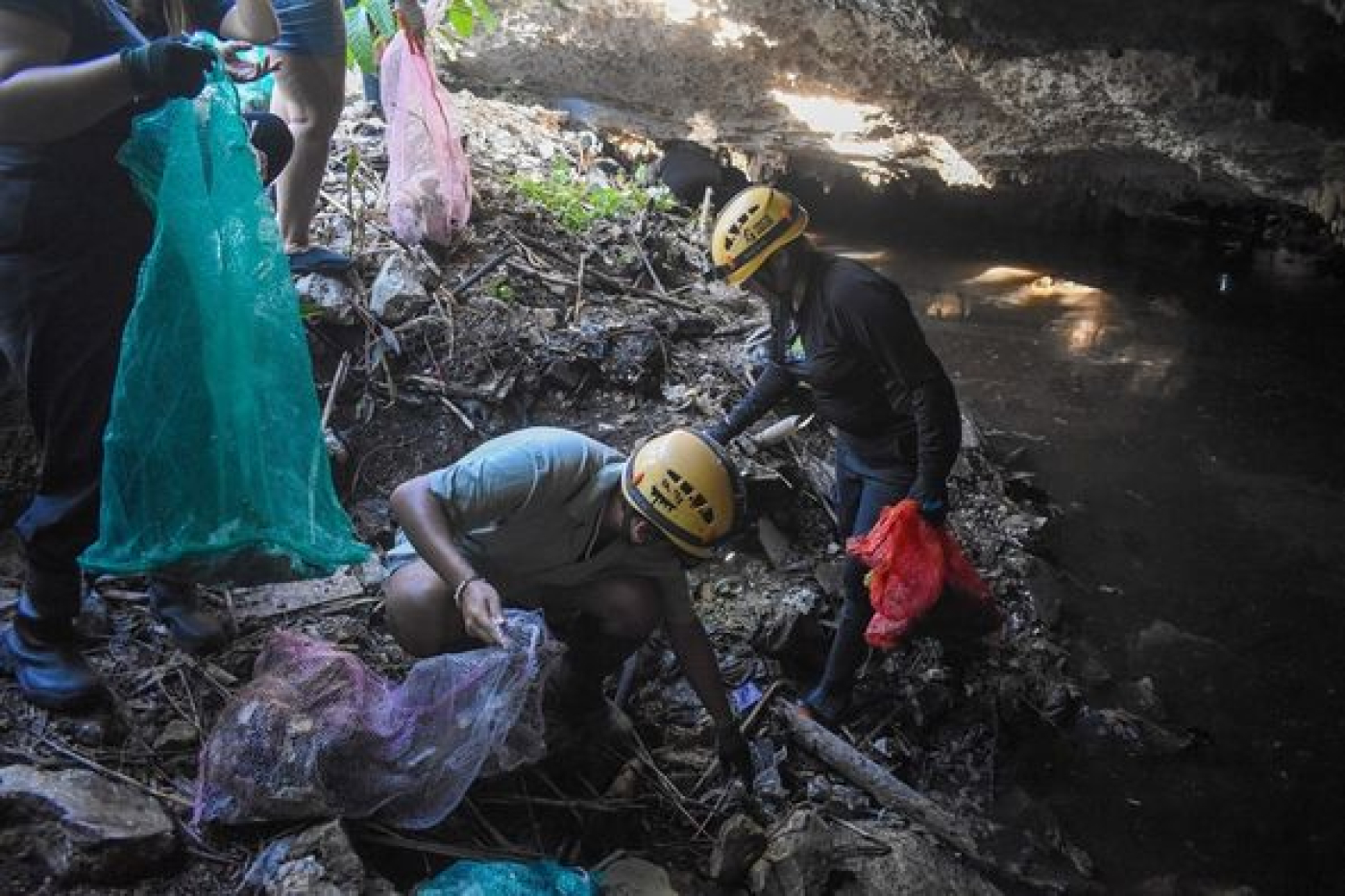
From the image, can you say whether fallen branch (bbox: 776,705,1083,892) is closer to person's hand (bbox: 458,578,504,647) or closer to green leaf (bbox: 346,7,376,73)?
person's hand (bbox: 458,578,504,647)

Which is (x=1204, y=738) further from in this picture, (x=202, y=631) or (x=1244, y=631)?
(x=202, y=631)

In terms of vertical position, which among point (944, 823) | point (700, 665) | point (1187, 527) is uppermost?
point (700, 665)

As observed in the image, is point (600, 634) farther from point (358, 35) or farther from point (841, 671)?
point (358, 35)

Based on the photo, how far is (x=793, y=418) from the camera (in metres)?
4.72

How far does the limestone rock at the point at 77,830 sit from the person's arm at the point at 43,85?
5.04 feet

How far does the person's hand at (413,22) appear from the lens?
13.9ft

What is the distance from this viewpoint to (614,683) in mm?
3430

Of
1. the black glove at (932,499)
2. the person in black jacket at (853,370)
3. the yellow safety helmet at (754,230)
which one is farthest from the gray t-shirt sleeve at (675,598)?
the yellow safety helmet at (754,230)

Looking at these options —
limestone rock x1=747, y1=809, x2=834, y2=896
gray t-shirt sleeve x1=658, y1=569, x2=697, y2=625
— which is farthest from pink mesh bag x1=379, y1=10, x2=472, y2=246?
limestone rock x1=747, y1=809, x2=834, y2=896

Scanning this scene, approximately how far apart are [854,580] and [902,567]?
264 mm

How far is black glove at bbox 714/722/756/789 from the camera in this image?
294 centimetres

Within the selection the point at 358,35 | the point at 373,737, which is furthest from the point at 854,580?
the point at 358,35

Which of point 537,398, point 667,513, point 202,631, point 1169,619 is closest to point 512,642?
point 667,513

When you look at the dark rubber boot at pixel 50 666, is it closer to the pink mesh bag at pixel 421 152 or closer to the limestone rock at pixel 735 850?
the limestone rock at pixel 735 850
